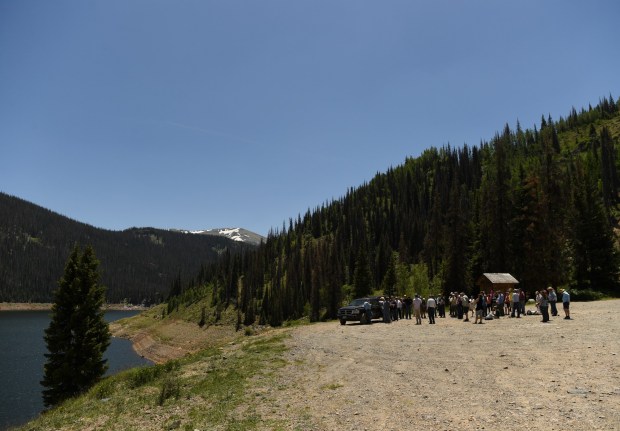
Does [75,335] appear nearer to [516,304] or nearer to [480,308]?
[480,308]

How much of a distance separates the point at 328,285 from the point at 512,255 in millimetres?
39908

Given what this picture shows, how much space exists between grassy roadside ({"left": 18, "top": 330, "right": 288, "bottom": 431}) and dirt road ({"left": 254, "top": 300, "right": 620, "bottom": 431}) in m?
0.73

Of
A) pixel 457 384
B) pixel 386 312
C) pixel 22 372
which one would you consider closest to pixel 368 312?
pixel 386 312

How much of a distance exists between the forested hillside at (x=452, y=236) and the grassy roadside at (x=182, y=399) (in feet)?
134

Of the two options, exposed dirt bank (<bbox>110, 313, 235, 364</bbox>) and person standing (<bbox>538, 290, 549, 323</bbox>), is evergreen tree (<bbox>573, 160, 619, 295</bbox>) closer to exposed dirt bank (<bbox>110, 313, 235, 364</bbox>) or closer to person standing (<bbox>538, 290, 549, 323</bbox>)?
person standing (<bbox>538, 290, 549, 323</bbox>)

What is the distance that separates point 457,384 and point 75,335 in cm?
2852

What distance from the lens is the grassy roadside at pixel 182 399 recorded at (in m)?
10.5

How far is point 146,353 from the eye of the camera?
275 ft

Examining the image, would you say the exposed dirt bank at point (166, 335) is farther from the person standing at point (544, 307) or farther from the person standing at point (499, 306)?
the person standing at point (544, 307)

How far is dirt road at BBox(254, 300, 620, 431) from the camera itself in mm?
9062

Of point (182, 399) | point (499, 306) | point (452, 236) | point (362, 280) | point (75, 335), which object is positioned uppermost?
point (452, 236)

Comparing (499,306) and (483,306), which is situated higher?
(483,306)

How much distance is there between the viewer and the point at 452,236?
2402 inches

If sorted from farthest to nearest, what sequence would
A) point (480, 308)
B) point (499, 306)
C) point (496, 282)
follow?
point (496, 282) → point (499, 306) → point (480, 308)
